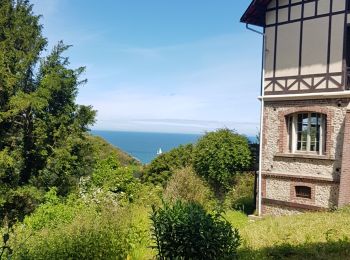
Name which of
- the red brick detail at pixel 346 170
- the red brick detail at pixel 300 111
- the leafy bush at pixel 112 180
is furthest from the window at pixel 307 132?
the leafy bush at pixel 112 180

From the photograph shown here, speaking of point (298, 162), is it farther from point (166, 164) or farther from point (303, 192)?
point (166, 164)

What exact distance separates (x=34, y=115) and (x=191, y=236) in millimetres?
14050

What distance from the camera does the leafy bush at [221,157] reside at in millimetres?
18438

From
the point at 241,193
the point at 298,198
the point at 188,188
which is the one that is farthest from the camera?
the point at 241,193

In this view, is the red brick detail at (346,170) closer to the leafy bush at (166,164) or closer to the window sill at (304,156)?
the window sill at (304,156)

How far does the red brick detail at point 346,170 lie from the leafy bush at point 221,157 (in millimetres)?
5028

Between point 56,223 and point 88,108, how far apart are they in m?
8.82

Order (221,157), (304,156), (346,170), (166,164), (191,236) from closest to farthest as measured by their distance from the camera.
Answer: (191,236)
(346,170)
(304,156)
(221,157)
(166,164)

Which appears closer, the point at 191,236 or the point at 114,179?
the point at 191,236

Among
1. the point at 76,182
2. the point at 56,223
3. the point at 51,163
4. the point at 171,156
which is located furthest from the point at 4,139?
the point at 171,156

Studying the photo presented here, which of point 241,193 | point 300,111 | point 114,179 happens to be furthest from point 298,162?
point 114,179

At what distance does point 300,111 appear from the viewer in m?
15.3

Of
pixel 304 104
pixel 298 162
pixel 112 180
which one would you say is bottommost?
pixel 112 180

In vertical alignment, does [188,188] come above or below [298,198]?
below
